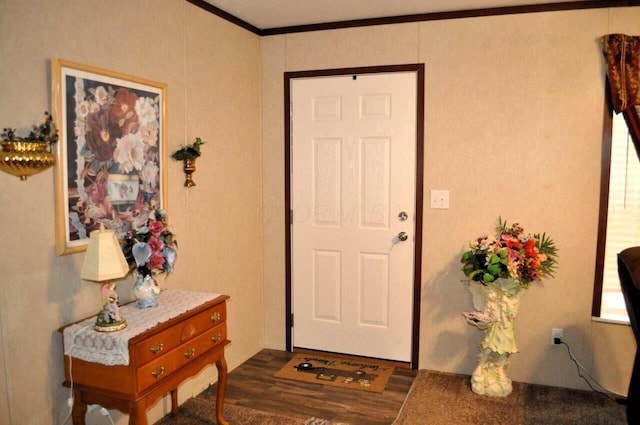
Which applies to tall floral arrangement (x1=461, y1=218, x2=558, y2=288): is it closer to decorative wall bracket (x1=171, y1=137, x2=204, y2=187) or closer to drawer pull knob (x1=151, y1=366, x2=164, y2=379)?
decorative wall bracket (x1=171, y1=137, x2=204, y2=187)

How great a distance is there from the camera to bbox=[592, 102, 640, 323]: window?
315cm

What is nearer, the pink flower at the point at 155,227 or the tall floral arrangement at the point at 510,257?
the pink flower at the point at 155,227

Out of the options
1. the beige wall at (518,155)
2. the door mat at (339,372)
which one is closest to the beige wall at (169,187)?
the door mat at (339,372)

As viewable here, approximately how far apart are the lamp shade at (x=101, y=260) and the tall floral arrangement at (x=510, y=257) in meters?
2.11

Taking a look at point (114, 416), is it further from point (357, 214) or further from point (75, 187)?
point (357, 214)

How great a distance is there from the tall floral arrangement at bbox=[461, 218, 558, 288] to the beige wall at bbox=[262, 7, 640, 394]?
20 centimetres

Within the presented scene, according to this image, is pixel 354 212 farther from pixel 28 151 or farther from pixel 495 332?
pixel 28 151

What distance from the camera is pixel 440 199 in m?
3.52

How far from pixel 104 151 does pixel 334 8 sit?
1815 millimetres

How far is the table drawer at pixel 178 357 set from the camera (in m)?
2.12

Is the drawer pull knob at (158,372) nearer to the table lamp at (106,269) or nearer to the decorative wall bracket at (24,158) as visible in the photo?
the table lamp at (106,269)

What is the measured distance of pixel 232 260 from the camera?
3.57 metres

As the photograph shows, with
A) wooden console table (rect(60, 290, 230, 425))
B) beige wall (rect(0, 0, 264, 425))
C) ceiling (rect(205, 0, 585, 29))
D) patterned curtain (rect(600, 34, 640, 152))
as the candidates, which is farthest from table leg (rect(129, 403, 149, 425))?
patterned curtain (rect(600, 34, 640, 152))

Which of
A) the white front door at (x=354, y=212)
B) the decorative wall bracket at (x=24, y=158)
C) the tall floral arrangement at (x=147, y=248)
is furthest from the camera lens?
the white front door at (x=354, y=212)
